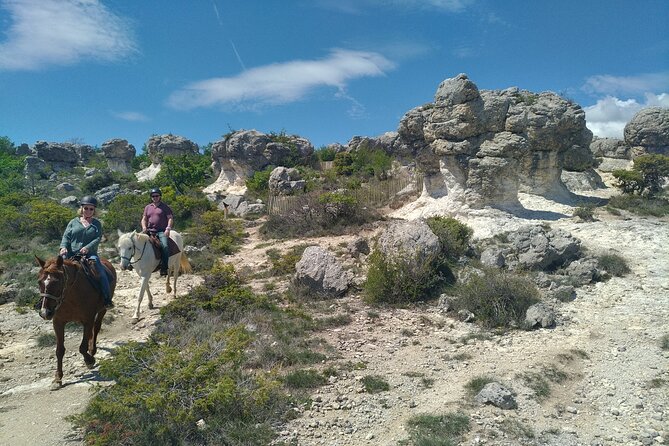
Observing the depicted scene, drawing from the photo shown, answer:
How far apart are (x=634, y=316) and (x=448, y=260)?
441cm

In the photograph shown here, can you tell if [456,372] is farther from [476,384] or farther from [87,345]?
[87,345]

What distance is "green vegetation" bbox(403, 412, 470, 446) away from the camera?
15.6 ft

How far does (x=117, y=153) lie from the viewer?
50781mm

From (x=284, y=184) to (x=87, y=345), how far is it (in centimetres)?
2219

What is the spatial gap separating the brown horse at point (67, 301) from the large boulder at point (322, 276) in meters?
4.66

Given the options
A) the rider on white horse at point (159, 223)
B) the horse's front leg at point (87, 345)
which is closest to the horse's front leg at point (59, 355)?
the horse's front leg at point (87, 345)

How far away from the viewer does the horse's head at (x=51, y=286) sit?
228 inches

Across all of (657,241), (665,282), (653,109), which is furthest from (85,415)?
(653,109)

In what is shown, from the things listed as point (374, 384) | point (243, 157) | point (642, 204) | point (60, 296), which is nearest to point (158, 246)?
point (60, 296)

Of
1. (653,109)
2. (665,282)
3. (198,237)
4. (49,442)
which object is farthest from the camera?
(653,109)

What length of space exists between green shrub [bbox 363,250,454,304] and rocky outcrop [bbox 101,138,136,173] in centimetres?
4733

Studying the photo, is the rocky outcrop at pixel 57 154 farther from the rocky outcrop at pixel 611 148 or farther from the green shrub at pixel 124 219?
the rocky outcrop at pixel 611 148

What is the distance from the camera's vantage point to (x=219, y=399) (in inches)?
195

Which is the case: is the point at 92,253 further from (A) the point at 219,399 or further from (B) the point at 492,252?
(B) the point at 492,252
